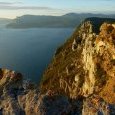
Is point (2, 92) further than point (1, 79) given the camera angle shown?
No

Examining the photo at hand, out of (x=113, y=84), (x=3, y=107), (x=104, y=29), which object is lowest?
(x=113, y=84)

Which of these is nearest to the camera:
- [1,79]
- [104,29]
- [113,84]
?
[1,79]

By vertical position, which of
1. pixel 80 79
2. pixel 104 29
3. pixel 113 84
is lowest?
pixel 80 79

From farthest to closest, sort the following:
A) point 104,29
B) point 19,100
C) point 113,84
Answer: point 104,29, point 113,84, point 19,100

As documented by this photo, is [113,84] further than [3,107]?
Yes

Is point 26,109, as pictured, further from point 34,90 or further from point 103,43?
point 103,43

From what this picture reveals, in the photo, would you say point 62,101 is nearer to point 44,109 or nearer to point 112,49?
point 44,109

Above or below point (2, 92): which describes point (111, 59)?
below

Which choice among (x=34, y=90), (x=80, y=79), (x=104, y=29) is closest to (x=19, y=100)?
(x=34, y=90)

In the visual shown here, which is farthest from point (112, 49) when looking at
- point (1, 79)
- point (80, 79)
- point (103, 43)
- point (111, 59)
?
point (1, 79)
